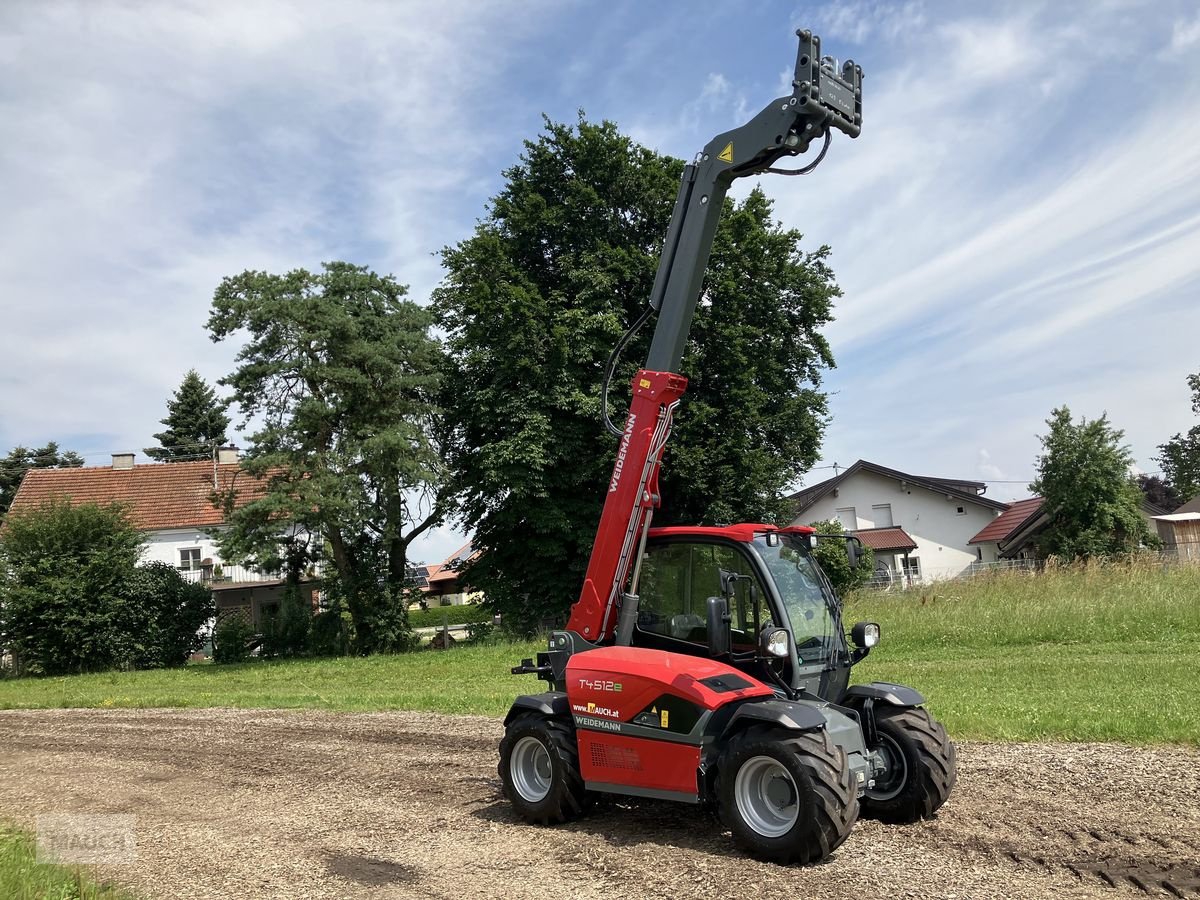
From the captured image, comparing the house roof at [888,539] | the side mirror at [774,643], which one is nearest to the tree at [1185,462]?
the house roof at [888,539]

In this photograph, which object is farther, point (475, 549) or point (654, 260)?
point (475, 549)

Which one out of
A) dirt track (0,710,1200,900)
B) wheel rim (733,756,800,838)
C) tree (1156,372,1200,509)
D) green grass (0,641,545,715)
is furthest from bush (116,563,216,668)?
tree (1156,372,1200,509)

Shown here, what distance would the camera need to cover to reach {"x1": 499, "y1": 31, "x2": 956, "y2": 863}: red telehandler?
659 centimetres

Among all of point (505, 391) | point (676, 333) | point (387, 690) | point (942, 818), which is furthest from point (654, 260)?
point (942, 818)

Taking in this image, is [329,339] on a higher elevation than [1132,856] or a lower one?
higher

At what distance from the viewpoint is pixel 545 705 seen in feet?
26.1

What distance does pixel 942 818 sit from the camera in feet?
23.7

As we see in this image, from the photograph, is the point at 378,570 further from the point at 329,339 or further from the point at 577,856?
the point at 577,856

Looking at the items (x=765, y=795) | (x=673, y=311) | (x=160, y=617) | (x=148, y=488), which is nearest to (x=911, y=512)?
(x=160, y=617)

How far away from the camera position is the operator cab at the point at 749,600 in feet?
23.9

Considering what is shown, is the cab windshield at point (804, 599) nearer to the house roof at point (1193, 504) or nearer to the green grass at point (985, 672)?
the green grass at point (985, 672)

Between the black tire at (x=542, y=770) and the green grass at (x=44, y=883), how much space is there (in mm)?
2928

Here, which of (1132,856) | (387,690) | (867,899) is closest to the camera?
(867,899)

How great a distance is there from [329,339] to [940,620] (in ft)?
59.4
